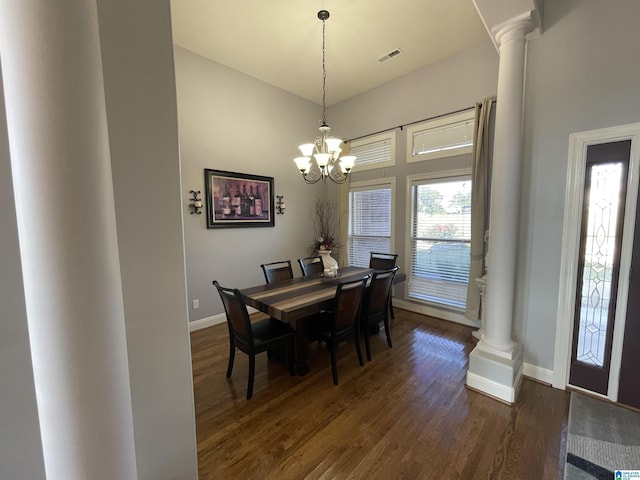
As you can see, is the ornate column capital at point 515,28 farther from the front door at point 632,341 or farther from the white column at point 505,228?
the front door at point 632,341

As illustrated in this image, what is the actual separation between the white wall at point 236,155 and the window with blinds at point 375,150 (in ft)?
2.90

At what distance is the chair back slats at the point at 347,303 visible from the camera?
2.34 metres

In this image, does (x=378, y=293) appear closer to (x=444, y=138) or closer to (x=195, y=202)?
(x=444, y=138)

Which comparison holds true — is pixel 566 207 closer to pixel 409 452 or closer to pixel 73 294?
pixel 409 452

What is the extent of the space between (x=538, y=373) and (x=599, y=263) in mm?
1099

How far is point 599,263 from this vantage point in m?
2.21

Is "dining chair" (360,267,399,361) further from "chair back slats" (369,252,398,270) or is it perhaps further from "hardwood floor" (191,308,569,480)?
"chair back slats" (369,252,398,270)

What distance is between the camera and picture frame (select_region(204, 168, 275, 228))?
3664 mm

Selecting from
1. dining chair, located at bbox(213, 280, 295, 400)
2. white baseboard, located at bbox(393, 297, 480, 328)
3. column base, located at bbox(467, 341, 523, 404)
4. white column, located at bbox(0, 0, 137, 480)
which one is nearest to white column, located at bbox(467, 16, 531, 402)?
column base, located at bbox(467, 341, 523, 404)

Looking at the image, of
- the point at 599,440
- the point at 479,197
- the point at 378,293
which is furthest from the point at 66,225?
the point at 479,197

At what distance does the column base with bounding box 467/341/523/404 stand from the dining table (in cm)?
138

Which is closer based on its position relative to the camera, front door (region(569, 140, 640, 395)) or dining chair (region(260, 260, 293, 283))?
front door (region(569, 140, 640, 395))

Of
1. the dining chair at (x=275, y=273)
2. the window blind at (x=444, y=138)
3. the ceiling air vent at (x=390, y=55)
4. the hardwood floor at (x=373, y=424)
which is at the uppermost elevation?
the ceiling air vent at (x=390, y=55)

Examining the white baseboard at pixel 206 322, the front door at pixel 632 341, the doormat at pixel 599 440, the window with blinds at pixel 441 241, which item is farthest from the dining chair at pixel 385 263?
the white baseboard at pixel 206 322
